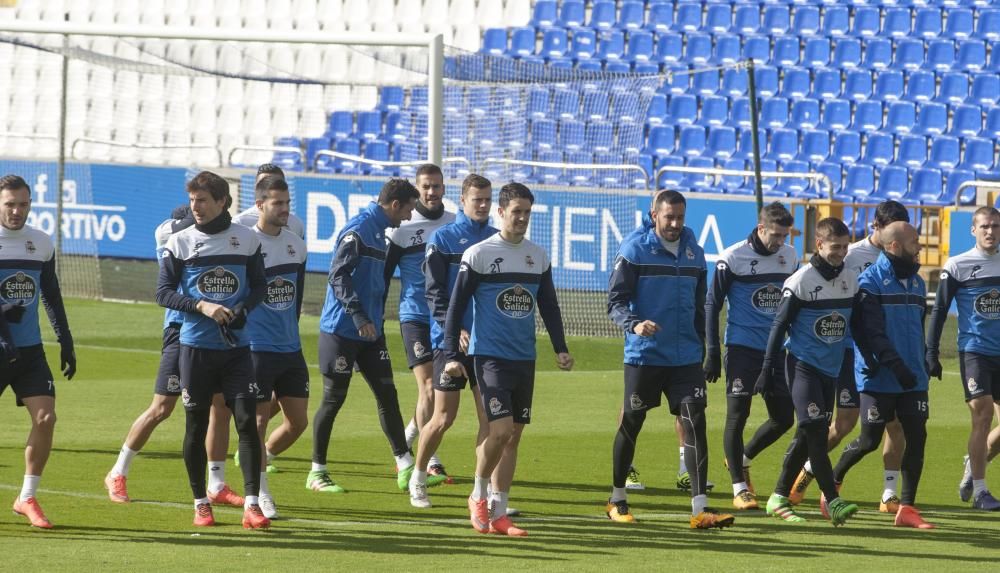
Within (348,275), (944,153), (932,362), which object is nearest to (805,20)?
(944,153)

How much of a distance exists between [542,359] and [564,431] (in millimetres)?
5691

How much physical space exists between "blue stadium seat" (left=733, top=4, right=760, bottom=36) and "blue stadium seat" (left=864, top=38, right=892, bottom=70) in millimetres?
2185

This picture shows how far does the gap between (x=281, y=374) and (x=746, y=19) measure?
19338mm

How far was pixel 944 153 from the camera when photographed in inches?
973

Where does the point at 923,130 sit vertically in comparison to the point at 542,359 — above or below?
above

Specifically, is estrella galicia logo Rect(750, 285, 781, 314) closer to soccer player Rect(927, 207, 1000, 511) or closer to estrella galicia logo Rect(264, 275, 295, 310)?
soccer player Rect(927, 207, 1000, 511)

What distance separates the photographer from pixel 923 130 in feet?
83.0

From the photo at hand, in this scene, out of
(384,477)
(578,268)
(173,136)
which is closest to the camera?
(384,477)

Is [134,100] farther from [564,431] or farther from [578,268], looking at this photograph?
[564,431]

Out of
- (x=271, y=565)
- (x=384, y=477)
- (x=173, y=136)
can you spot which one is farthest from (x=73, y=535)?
(x=173, y=136)

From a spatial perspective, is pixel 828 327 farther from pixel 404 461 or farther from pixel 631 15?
pixel 631 15

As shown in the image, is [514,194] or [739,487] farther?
[739,487]

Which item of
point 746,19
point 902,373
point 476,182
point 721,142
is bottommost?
point 902,373

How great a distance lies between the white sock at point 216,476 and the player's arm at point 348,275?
1241 millimetres
